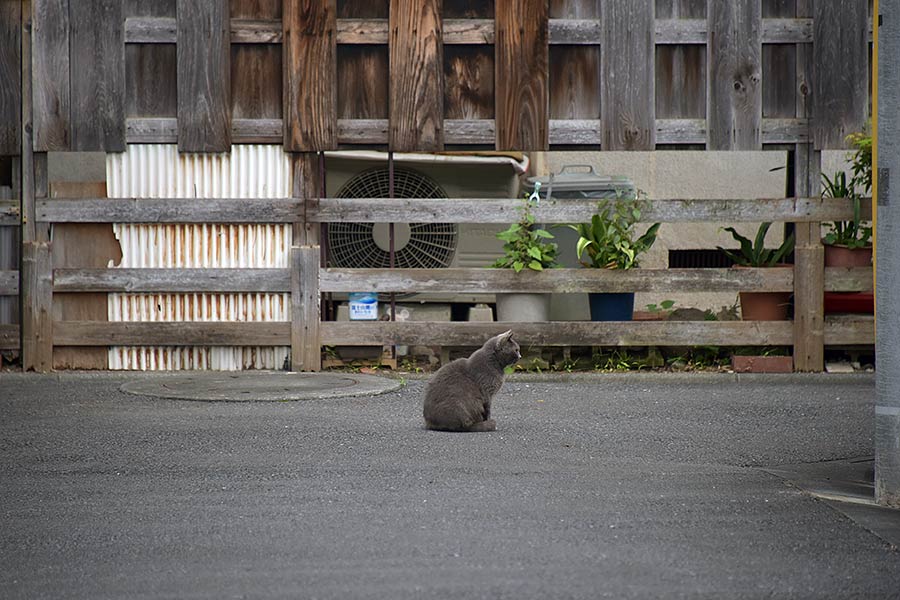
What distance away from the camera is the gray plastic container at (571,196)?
12055mm

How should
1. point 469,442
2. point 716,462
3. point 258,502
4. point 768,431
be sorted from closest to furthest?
point 258,502 < point 716,462 < point 469,442 < point 768,431

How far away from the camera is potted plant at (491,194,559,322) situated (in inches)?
430

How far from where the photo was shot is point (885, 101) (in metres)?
5.51

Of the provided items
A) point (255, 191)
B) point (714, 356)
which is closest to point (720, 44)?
point (714, 356)

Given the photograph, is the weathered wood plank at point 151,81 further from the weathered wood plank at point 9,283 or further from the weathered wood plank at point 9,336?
the weathered wood plank at point 9,336

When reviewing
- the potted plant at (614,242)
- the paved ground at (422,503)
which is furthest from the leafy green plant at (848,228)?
the paved ground at (422,503)

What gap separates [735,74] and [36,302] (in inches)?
260

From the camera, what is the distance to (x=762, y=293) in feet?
36.3

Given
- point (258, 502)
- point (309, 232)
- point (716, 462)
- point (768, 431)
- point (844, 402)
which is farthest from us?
point (309, 232)

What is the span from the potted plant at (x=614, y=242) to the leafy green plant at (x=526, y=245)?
31cm

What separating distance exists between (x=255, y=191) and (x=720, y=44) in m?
4.41

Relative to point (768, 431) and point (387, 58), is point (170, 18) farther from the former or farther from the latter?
point (768, 431)

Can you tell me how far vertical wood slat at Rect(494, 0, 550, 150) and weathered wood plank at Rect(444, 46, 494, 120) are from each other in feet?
0.38

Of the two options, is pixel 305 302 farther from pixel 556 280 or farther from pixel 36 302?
pixel 36 302
